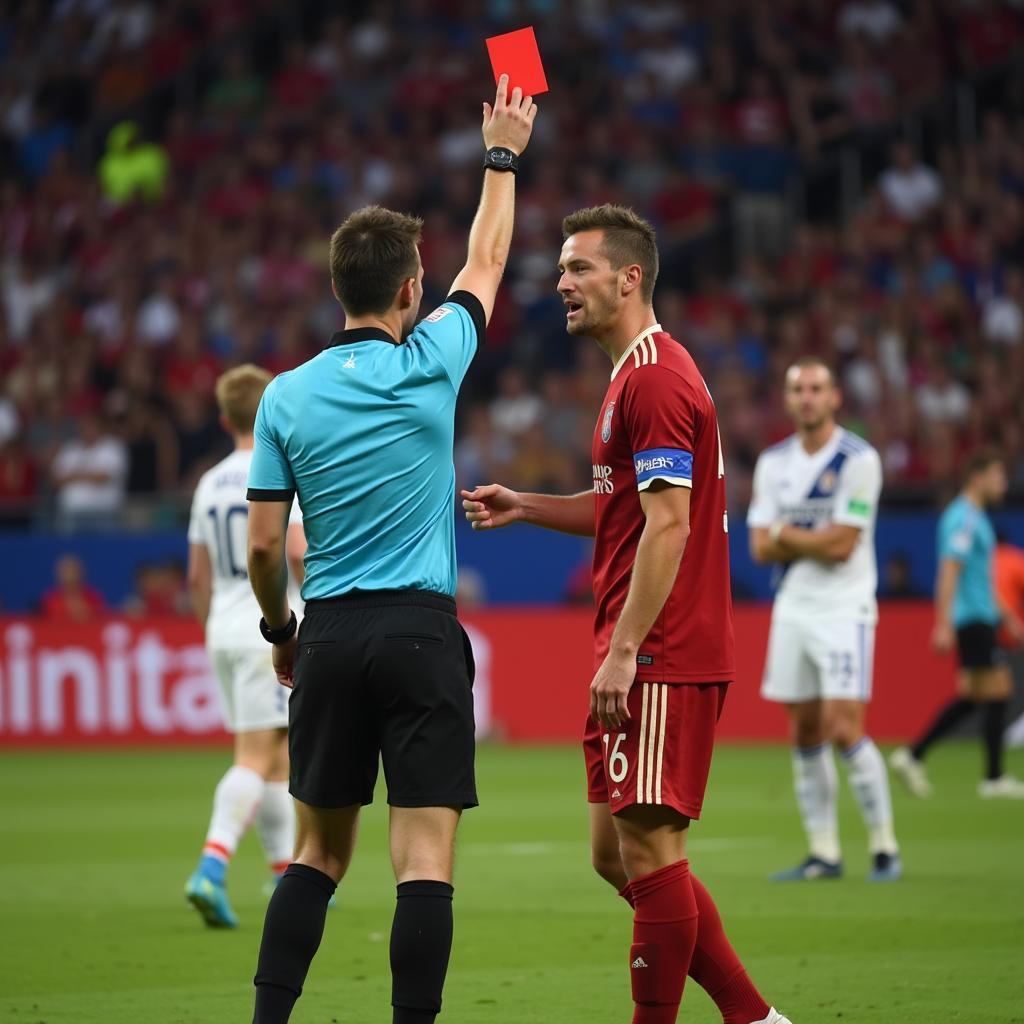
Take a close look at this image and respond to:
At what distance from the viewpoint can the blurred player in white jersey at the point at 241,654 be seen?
906cm

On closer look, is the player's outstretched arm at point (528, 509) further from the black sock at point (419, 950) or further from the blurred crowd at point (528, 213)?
the blurred crowd at point (528, 213)

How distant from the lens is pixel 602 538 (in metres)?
5.84

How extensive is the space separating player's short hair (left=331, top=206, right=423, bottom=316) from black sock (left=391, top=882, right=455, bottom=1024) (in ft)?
5.63

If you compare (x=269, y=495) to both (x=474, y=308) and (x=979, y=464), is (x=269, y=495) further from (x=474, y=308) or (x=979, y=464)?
(x=979, y=464)

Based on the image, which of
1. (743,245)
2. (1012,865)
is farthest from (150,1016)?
(743,245)

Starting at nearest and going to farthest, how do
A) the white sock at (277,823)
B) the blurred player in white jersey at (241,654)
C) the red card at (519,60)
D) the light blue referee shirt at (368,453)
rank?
1. the light blue referee shirt at (368,453)
2. the red card at (519,60)
3. the blurred player in white jersey at (241,654)
4. the white sock at (277,823)

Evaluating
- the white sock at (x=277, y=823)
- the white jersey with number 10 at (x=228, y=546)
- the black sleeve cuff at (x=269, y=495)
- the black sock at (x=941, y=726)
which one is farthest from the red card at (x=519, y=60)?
the black sock at (x=941, y=726)

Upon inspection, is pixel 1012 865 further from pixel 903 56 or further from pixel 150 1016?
pixel 903 56

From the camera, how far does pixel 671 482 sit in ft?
17.7

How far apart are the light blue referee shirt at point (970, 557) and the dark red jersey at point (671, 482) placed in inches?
367

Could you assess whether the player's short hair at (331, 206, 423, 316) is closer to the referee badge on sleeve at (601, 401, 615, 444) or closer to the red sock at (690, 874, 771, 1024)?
the referee badge on sleeve at (601, 401, 615, 444)

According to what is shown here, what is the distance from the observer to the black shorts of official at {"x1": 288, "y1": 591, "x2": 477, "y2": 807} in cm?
528

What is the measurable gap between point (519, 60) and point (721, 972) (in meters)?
2.89

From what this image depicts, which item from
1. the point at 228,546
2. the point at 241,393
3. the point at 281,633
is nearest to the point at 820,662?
the point at 228,546
